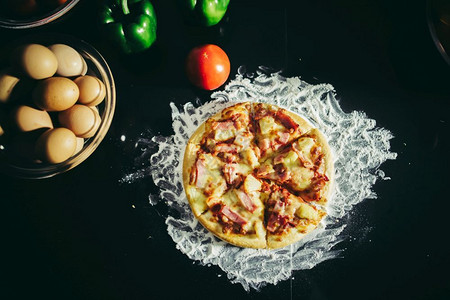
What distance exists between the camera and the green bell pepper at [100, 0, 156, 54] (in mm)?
3195

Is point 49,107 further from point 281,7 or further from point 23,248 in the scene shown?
point 281,7

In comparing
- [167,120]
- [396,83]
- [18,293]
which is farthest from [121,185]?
[396,83]

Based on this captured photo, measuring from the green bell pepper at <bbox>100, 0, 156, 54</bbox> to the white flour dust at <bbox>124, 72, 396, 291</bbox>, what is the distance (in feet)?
2.30

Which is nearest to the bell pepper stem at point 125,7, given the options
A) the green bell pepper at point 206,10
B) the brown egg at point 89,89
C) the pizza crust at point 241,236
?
the green bell pepper at point 206,10

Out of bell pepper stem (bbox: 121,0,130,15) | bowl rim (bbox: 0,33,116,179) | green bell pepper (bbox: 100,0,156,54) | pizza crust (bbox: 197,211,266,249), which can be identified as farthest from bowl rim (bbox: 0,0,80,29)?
pizza crust (bbox: 197,211,266,249)

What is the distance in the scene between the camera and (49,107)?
2885 mm

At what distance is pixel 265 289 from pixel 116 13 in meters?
2.79

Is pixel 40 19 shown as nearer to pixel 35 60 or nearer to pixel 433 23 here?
pixel 35 60

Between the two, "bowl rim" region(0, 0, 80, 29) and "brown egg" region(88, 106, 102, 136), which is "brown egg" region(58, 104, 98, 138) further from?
"bowl rim" region(0, 0, 80, 29)

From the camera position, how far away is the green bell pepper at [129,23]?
3.20 meters

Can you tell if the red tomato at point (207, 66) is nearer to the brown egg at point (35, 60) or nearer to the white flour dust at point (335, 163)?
the white flour dust at point (335, 163)

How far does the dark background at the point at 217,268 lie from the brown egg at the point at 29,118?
682 mm

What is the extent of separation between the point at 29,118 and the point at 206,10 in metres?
1.70

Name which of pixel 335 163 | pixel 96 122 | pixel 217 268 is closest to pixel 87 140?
pixel 96 122
